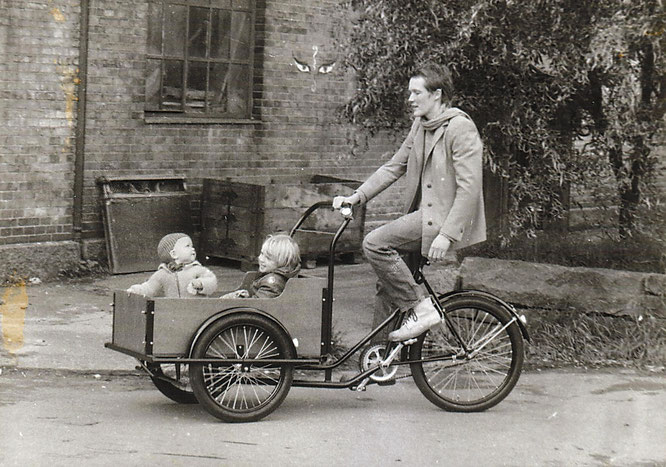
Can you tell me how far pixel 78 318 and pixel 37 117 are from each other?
2.22m

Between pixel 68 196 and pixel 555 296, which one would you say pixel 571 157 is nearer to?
→ pixel 555 296

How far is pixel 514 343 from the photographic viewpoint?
21.7 feet

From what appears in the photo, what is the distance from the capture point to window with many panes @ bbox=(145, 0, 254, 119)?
36.8ft

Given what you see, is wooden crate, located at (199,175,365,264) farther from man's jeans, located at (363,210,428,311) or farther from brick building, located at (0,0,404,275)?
man's jeans, located at (363,210,428,311)

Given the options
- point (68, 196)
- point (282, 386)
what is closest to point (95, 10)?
point (68, 196)

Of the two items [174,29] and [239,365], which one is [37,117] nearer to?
[174,29]

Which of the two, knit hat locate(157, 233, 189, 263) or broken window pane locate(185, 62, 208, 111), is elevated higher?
broken window pane locate(185, 62, 208, 111)

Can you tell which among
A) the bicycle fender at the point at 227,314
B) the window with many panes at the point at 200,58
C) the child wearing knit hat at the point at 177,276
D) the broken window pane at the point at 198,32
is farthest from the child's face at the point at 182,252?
the broken window pane at the point at 198,32

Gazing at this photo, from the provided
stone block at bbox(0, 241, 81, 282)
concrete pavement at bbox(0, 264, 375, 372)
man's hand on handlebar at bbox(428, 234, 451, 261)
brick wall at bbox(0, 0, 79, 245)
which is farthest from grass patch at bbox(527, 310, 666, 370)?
brick wall at bbox(0, 0, 79, 245)

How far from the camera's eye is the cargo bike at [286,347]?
19.8 feet

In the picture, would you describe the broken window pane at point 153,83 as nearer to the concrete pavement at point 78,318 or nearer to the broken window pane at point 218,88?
the broken window pane at point 218,88

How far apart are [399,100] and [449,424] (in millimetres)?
3360

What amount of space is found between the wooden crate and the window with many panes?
2.71 feet

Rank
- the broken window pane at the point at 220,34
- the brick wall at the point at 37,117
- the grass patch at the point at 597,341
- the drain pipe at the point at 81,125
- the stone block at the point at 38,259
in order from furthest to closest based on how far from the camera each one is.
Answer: the broken window pane at the point at 220,34 < the drain pipe at the point at 81,125 < the stone block at the point at 38,259 < the brick wall at the point at 37,117 < the grass patch at the point at 597,341
